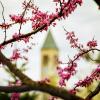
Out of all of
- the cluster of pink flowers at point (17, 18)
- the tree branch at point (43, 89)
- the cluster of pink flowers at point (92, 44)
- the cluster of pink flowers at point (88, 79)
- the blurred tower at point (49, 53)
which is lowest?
the tree branch at point (43, 89)

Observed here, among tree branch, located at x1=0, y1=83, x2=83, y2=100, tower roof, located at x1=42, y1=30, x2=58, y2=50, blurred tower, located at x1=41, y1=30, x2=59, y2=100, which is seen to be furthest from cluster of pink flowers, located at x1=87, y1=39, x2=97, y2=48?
tower roof, located at x1=42, y1=30, x2=58, y2=50

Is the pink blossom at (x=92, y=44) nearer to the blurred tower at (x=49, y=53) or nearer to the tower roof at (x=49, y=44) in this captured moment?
the blurred tower at (x=49, y=53)

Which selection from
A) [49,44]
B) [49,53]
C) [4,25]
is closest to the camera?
[4,25]

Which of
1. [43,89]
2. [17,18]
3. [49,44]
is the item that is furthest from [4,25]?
[49,44]

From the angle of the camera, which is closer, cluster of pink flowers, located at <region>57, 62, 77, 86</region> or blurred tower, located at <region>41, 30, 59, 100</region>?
cluster of pink flowers, located at <region>57, 62, 77, 86</region>

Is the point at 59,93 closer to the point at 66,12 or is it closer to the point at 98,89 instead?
the point at 98,89

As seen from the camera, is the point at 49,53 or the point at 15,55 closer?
the point at 15,55

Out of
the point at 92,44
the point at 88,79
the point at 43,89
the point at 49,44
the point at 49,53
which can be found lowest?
the point at 43,89

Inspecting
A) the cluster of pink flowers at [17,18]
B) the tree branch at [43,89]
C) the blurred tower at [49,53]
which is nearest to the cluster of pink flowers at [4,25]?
the cluster of pink flowers at [17,18]

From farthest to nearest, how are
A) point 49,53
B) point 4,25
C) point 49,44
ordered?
point 49,53
point 49,44
point 4,25

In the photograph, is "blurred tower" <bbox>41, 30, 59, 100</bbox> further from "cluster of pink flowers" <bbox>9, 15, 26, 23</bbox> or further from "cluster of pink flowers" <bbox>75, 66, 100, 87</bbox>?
"cluster of pink flowers" <bbox>9, 15, 26, 23</bbox>

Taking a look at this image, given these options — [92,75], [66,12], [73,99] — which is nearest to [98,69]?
[92,75]

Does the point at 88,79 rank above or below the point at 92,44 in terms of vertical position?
below

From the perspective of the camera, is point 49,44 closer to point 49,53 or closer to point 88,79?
point 49,53
